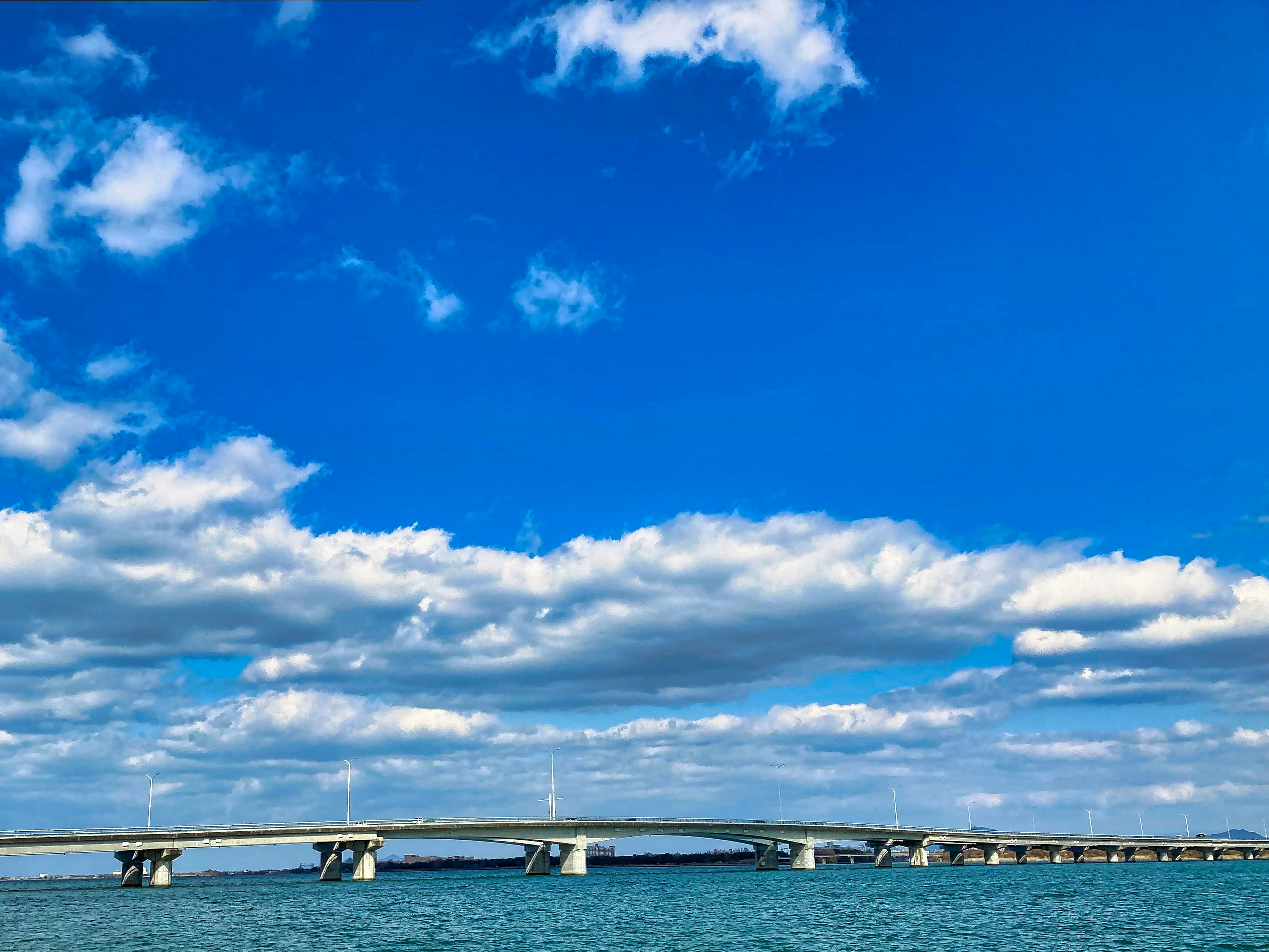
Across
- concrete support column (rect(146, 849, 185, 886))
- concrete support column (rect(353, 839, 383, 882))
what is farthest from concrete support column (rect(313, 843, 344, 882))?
concrete support column (rect(146, 849, 185, 886))

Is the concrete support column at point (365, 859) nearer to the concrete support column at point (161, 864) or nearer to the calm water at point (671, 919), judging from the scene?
the calm water at point (671, 919)

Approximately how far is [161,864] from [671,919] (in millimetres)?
104436

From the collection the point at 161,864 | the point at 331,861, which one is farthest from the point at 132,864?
the point at 331,861

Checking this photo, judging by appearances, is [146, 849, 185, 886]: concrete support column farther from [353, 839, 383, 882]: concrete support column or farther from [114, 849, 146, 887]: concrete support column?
[353, 839, 383, 882]: concrete support column

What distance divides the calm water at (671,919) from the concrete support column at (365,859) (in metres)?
21.0

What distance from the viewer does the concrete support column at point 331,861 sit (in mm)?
186750

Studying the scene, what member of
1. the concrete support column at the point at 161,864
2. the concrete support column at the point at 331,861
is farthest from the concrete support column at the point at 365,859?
the concrete support column at the point at 161,864

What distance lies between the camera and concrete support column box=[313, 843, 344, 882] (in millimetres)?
186750

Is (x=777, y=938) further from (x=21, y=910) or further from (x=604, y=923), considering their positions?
(x=21, y=910)

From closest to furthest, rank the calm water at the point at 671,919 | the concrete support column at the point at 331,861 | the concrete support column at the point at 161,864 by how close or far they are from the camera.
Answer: the calm water at the point at 671,919, the concrete support column at the point at 161,864, the concrete support column at the point at 331,861

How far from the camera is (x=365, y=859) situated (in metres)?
192

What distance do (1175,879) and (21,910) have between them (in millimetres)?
173172

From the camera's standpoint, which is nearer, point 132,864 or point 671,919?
point 671,919

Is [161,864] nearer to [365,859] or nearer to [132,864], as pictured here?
[132,864]
